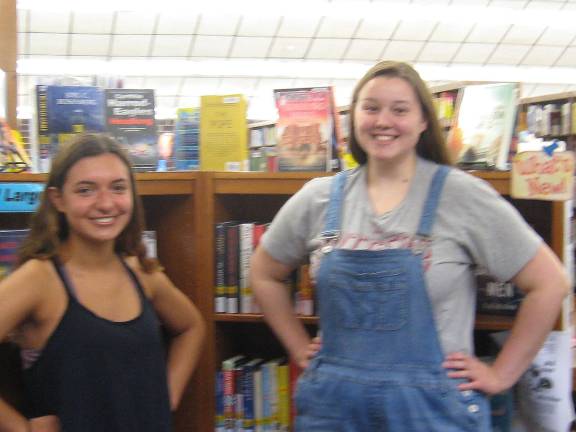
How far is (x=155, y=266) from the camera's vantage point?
2.02 meters

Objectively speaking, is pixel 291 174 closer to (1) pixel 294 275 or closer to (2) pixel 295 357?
(1) pixel 294 275

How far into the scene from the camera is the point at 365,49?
1055 centimetres

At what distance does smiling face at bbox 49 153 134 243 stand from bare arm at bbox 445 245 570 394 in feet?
2.99

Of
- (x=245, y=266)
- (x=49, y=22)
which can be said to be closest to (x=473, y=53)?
(x=49, y=22)

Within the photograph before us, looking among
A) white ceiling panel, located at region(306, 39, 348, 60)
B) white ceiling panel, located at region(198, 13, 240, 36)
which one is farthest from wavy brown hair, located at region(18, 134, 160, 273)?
white ceiling panel, located at region(306, 39, 348, 60)

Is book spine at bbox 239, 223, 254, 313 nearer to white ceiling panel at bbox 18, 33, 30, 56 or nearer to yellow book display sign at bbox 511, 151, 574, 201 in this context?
yellow book display sign at bbox 511, 151, 574, 201

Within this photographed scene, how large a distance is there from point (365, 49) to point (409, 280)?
9.29m

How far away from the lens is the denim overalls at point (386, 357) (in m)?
1.67

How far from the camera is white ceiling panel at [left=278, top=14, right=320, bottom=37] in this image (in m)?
9.35

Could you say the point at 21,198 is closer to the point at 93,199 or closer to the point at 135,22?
the point at 93,199

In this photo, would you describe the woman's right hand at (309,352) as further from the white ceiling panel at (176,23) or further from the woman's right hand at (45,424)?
the white ceiling panel at (176,23)

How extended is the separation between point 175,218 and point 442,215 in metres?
1.02

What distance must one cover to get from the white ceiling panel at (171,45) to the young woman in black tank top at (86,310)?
8.15 m

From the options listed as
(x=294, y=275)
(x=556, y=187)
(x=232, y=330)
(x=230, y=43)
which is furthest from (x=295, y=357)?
(x=230, y=43)
